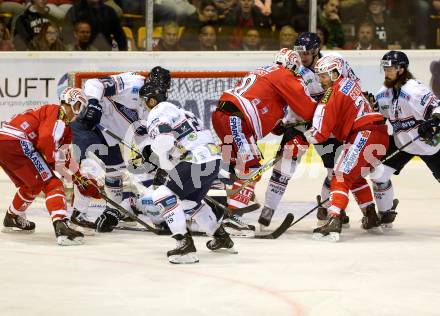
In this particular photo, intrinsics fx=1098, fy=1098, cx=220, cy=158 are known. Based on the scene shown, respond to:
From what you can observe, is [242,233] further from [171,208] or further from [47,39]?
[47,39]

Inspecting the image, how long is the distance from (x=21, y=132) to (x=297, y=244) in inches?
69.9

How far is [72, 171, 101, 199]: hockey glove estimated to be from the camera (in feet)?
22.3

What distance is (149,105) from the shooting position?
5961mm

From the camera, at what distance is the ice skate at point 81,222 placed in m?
6.95

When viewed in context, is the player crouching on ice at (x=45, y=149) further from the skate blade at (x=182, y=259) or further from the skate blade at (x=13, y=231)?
the skate blade at (x=182, y=259)

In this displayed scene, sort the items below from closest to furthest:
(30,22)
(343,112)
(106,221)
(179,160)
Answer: (179,160), (343,112), (106,221), (30,22)

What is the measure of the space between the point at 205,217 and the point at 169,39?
3861mm

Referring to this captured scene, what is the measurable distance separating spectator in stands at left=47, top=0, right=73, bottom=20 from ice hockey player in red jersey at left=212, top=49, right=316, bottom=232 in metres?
2.78

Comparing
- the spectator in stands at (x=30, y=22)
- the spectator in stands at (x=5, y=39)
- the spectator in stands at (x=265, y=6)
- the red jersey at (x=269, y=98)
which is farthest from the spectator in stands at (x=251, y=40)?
the red jersey at (x=269, y=98)

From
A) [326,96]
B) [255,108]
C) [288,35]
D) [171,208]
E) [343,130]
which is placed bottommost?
[171,208]

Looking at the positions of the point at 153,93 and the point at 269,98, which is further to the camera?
the point at 269,98

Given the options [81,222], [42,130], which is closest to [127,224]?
[81,222]

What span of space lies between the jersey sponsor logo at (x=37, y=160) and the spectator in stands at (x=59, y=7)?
10.2 ft

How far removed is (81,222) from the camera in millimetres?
6961
